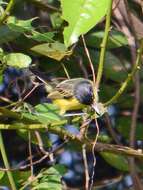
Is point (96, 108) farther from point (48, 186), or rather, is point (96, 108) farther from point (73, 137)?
point (48, 186)

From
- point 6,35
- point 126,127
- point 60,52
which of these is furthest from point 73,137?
point 126,127

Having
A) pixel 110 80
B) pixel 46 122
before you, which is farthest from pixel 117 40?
pixel 46 122

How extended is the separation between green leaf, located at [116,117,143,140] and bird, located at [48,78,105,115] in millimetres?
303

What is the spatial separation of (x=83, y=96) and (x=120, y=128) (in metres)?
0.42

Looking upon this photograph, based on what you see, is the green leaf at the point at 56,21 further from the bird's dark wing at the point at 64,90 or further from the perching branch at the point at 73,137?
the perching branch at the point at 73,137

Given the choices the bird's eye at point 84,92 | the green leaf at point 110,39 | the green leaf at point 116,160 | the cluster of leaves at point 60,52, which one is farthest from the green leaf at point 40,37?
the green leaf at point 116,160

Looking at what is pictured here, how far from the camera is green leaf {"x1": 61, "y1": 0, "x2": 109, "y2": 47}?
90cm

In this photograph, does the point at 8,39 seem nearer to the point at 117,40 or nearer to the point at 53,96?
the point at 53,96

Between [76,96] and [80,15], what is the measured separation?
8.9 inches

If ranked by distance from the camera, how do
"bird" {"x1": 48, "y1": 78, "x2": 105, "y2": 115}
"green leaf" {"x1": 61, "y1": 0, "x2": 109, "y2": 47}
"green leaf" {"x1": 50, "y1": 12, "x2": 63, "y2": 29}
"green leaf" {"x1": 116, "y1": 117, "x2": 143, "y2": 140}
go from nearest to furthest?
1. "green leaf" {"x1": 61, "y1": 0, "x2": 109, "y2": 47}
2. "bird" {"x1": 48, "y1": 78, "x2": 105, "y2": 115}
3. "green leaf" {"x1": 50, "y1": 12, "x2": 63, "y2": 29}
4. "green leaf" {"x1": 116, "y1": 117, "x2": 143, "y2": 140}

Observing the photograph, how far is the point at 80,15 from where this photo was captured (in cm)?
92

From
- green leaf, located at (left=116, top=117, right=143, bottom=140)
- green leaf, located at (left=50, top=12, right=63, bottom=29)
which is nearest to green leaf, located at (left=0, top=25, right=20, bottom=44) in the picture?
green leaf, located at (left=50, top=12, right=63, bottom=29)

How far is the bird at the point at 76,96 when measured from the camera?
3.34 feet

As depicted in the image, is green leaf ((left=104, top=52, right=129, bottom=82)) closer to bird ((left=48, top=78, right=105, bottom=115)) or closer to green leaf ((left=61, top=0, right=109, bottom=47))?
bird ((left=48, top=78, right=105, bottom=115))
